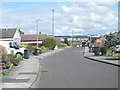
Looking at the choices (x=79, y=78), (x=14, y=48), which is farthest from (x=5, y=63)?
(x=14, y=48)

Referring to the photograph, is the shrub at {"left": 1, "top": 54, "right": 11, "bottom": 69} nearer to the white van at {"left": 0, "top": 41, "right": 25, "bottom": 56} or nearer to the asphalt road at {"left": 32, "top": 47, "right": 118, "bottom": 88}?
the asphalt road at {"left": 32, "top": 47, "right": 118, "bottom": 88}

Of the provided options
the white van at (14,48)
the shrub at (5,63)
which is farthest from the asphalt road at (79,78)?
the white van at (14,48)

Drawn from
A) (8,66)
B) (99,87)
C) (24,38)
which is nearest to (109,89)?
(99,87)

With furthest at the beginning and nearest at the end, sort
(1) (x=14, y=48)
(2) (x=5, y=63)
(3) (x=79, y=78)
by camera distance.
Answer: (1) (x=14, y=48) → (2) (x=5, y=63) → (3) (x=79, y=78)

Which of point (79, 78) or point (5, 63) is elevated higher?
point (5, 63)

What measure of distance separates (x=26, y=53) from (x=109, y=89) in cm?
2245

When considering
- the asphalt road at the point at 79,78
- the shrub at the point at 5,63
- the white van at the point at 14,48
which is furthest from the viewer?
the white van at the point at 14,48

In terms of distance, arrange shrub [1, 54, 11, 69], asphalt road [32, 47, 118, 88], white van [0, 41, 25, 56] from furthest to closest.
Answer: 1. white van [0, 41, 25, 56]
2. shrub [1, 54, 11, 69]
3. asphalt road [32, 47, 118, 88]

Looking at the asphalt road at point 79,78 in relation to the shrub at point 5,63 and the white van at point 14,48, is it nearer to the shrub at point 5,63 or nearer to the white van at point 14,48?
the shrub at point 5,63

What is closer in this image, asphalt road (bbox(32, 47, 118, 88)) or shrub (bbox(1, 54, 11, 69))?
asphalt road (bbox(32, 47, 118, 88))

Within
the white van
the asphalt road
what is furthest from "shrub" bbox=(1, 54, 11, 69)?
the white van

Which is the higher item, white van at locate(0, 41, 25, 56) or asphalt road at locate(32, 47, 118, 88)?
white van at locate(0, 41, 25, 56)

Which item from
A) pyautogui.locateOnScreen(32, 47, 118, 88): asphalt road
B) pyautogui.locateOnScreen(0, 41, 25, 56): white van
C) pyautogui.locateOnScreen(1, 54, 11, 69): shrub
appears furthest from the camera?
pyautogui.locateOnScreen(0, 41, 25, 56): white van

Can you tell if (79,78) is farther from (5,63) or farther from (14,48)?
(14,48)
